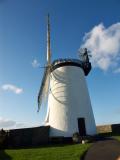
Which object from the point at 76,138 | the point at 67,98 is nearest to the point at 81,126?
the point at 76,138

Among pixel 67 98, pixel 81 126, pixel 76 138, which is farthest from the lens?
pixel 67 98

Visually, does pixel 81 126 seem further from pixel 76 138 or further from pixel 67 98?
pixel 67 98

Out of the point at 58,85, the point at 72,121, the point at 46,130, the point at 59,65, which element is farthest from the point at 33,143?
Result: the point at 59,65

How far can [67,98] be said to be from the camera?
24.4 metres

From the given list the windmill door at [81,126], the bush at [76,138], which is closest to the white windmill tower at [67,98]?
the windmill door at [81,126]

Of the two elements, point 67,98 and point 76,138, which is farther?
point 67,98

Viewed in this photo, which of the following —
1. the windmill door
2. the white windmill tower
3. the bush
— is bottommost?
the bush

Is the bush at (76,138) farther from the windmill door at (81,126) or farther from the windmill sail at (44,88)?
the windmill sail at (44,88)

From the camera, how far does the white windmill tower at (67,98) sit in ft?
77.9

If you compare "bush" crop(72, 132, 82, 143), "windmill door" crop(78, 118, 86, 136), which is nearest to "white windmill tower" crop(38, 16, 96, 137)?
Result: "windmill door" crop(78, 118, 86, 136)

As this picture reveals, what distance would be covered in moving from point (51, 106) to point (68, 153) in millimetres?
10809

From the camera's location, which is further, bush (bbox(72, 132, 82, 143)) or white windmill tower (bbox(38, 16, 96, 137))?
white windmill tower (bbox(38, 16, 96, 137))

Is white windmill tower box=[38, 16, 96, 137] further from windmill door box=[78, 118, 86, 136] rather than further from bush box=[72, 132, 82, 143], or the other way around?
bush box=[72, 132, 82, 143]

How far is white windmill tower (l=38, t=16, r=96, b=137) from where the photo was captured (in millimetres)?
23734
